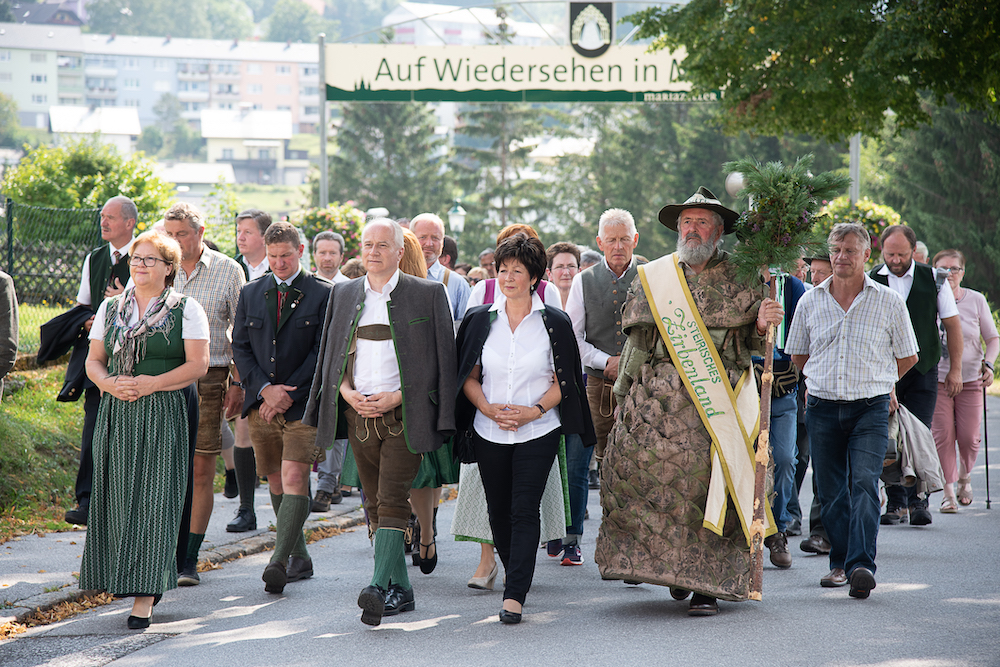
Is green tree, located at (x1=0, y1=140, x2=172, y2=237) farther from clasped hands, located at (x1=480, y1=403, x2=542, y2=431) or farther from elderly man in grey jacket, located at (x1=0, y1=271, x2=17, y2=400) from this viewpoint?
clasped hands, located at (x1=480, y1=403, x2=542, y2=431)

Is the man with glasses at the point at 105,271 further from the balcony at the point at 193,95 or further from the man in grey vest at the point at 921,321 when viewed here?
the balcony at the point at 193,95

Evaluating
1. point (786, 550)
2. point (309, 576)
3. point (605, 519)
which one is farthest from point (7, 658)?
point (786, 550)

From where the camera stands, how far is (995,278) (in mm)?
36875

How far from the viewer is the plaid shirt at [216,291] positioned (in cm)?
734

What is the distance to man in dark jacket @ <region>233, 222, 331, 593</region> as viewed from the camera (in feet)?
21.9

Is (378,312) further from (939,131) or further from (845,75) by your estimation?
(939,131)

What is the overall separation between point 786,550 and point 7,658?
4621 millimetres

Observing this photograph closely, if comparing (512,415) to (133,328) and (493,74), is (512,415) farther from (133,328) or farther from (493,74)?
(493,74)

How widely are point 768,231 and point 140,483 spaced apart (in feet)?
11.8

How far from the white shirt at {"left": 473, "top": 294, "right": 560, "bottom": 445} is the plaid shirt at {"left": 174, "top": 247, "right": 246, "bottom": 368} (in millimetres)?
2019

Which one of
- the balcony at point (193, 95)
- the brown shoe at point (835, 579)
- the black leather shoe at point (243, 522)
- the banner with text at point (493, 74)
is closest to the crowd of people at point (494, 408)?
the brown shoe at point (835, 579)

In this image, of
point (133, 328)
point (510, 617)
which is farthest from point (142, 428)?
point (510, 617)

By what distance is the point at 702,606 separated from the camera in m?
5.89

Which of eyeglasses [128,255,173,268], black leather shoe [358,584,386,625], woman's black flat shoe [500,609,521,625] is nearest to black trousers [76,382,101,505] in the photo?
eyeglasses [128,255,173,268]
